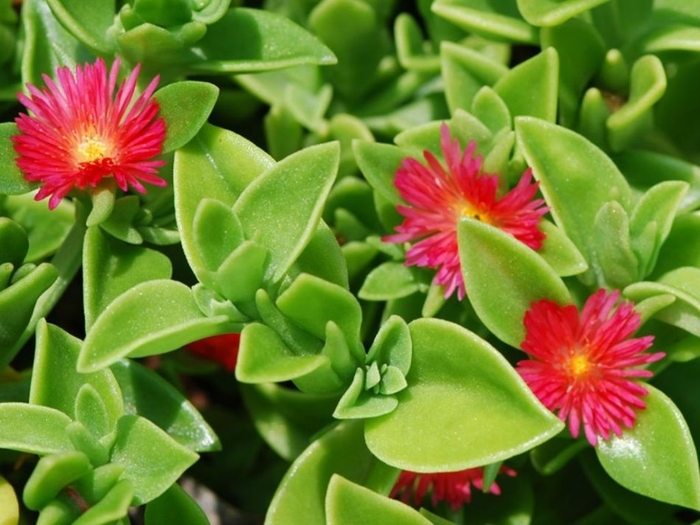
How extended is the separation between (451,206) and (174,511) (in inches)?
15.9

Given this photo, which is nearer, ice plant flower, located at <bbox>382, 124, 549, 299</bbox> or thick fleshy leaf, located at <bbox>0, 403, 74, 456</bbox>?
thick fleshy leaf, located at <bbox>0, 403, 74, 456</bbox>

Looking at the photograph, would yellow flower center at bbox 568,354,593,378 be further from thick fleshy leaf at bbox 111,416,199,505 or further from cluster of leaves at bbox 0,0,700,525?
thick fleshy leaf at bbox 111,416,199,505

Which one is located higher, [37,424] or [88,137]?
[88,137]

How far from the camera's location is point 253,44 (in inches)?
40.3

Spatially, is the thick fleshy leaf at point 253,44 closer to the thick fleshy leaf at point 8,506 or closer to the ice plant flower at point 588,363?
the ice plant flower at point 588,363

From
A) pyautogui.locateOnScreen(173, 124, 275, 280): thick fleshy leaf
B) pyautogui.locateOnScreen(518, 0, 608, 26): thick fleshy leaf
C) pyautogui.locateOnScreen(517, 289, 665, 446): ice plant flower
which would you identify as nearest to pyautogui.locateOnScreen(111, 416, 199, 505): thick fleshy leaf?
pyautogui.locateOnScreen(173, 124, 275, 280): thick fleshy leaf

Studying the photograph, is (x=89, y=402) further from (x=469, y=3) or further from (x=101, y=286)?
(x=469, y=3)

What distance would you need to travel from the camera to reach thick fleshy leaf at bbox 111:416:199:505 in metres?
0.82

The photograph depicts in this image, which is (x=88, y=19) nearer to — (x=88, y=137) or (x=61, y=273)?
(x=88, y=137)

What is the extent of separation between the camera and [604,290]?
0.92 metres

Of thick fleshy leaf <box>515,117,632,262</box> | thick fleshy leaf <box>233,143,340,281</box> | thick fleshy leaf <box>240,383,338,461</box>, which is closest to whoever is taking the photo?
thick fleshy leaf <box>233,143,340,281</box>

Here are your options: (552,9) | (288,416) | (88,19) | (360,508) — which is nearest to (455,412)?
(360,508)

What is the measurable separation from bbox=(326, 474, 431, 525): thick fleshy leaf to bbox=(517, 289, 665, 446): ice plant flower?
0.16 m

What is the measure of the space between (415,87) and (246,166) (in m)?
0.43
